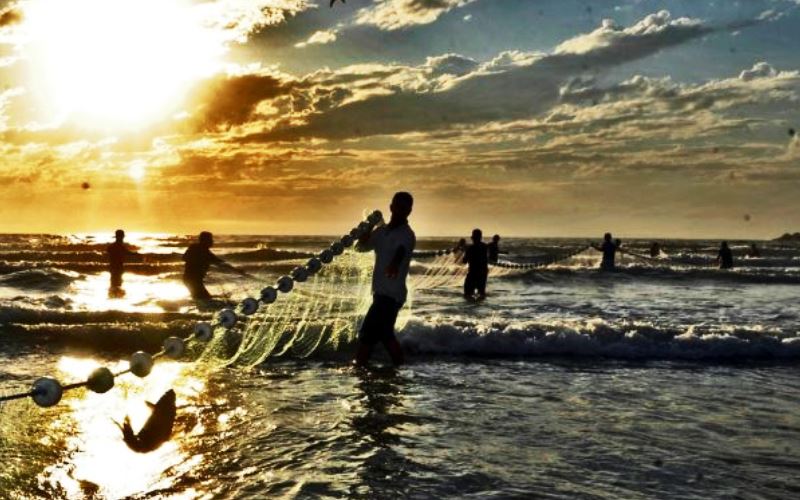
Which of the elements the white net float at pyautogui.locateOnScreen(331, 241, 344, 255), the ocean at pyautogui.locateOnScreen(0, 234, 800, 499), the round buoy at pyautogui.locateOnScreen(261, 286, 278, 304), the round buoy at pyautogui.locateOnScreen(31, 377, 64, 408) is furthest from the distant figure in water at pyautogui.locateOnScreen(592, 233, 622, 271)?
the round buoy at pyautogui.locateOnScreen(31, 377, 64, 408)

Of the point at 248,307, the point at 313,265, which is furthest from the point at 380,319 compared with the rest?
the point at 248,307

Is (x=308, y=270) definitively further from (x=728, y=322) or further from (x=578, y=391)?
(x=728, y=322)

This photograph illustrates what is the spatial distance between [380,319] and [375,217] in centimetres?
118

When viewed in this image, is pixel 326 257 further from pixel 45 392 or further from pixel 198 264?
pixel 198 264

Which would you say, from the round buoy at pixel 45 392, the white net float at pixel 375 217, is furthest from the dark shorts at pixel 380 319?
the round buoy at pixel 45 392

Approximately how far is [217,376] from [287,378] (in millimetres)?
814

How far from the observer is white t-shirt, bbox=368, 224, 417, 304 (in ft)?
27.3

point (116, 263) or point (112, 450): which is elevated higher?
point (116, 263)

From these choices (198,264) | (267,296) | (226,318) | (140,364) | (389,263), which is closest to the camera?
(140,364)

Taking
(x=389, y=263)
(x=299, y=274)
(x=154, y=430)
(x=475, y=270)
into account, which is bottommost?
(x=154, y=430)

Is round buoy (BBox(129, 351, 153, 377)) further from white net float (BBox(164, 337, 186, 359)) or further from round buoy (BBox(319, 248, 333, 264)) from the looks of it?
round buoy (BBox(319, 248, 333, 264))

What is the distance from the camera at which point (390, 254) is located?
834 centimetres

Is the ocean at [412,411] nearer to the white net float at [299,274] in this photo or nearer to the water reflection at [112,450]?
the water reflection at [112,450]

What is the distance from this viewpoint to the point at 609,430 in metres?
6.38
